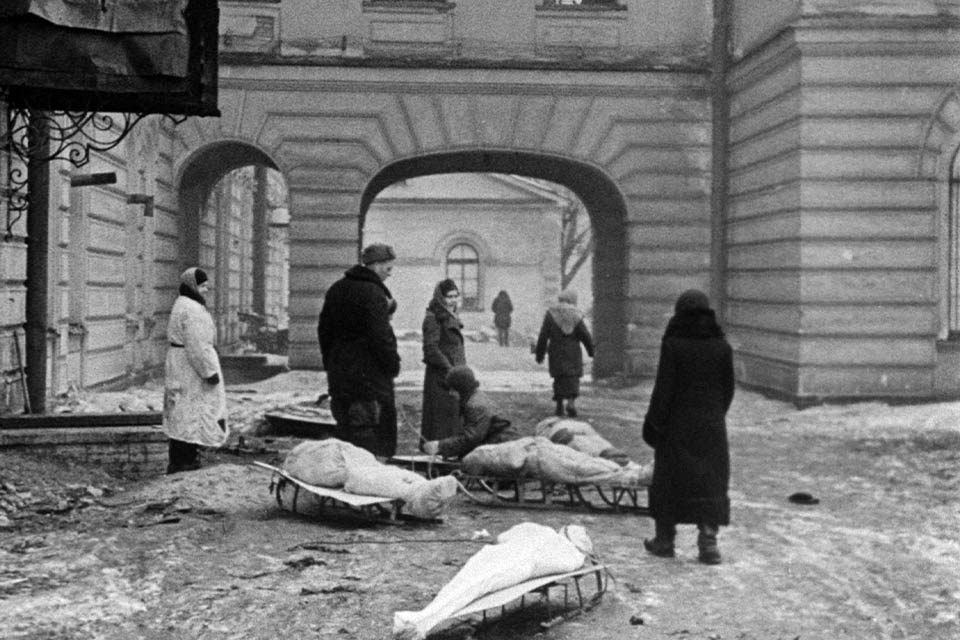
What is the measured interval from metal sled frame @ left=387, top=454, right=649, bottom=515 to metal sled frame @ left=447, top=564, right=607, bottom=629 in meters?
1.94

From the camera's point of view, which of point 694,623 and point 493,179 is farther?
point 493,179

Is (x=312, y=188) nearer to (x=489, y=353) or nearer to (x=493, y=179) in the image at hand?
(x=489, y=353)

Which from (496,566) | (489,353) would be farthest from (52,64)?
(489,353)

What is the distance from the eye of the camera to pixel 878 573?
20.6 ft

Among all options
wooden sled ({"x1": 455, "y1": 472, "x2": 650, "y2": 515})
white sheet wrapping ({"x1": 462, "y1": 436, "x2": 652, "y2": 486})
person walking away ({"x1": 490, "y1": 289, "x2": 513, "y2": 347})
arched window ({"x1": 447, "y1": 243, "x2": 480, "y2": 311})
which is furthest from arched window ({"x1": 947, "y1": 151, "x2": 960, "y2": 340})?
arched window ({"x1": 447, "y1": 243, "x2": 480, "y2": 311})

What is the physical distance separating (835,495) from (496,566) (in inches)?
174

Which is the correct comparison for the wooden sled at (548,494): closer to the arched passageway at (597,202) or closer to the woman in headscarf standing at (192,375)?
the woman in headscarf standing at (192,375)

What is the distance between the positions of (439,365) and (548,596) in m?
4.62

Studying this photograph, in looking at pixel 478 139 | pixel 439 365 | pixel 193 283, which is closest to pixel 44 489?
pixel 193 283

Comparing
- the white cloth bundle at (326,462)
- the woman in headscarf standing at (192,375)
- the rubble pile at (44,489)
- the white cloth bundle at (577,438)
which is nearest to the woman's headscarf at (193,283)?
the woman in headscarf standing at (192,375)

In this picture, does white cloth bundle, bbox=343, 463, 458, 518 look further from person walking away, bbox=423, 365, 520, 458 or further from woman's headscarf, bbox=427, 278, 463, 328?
woman's headscarf, bbox=427, 278, 463, 328

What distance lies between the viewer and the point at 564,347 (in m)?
13.5

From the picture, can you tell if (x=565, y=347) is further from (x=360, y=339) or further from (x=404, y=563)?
(x=404, y=563)

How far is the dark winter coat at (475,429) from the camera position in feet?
27.4
